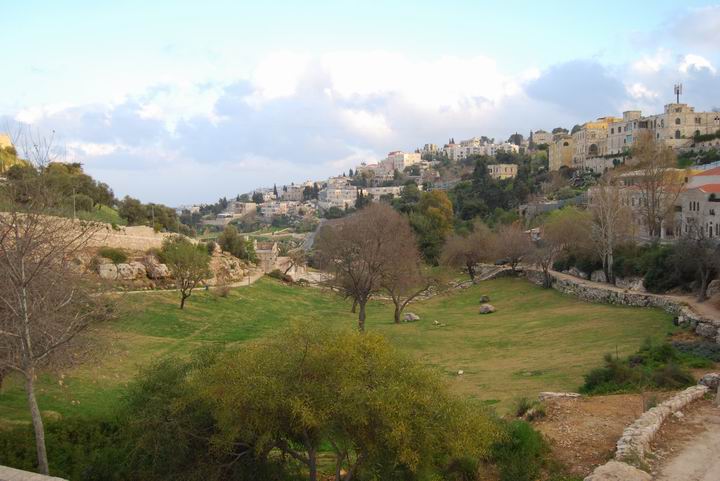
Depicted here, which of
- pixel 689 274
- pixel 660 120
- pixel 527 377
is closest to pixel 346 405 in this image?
pixel 527 377

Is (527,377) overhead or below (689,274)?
below

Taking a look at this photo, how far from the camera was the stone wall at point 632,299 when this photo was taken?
985 inches

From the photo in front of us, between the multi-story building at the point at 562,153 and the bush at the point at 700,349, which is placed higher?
the multi-story building at the point at 562,153

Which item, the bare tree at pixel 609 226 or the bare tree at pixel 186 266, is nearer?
the bare tree at pixel 186 266

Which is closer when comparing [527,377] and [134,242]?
[527,377]

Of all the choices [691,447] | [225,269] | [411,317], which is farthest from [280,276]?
[691,447]

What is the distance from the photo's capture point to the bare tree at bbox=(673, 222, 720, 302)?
102 ft

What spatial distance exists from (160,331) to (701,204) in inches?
1678

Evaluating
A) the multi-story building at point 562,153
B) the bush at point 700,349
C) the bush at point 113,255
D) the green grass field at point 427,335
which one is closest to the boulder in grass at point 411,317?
the green grass field at point 427,335

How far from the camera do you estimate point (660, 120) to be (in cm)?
9219

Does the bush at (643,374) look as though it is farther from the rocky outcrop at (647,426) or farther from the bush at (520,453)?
the bush at (520,453)

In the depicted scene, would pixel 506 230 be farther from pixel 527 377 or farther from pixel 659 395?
pixel 659 395

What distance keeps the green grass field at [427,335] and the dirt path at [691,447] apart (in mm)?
4665

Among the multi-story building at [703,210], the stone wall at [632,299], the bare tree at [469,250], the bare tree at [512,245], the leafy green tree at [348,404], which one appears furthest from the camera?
the bare tree at [469,250]
